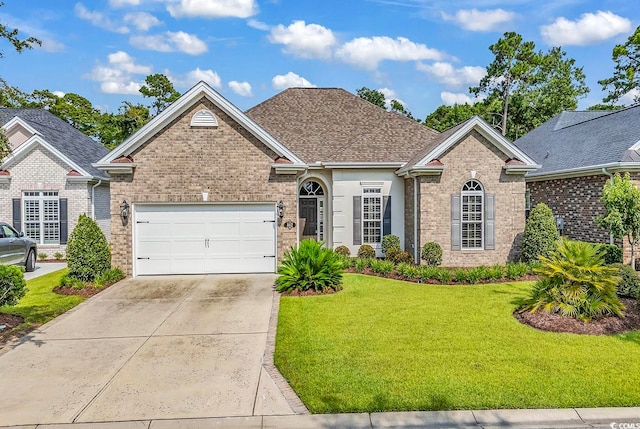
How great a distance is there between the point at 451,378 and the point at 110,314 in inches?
289

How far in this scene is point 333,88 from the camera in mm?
21516

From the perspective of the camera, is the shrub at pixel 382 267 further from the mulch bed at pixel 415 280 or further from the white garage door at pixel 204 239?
the white garage door at pixel 204 239

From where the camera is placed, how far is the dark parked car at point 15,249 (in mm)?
14097

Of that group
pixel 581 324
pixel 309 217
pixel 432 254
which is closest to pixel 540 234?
pixel 432 254

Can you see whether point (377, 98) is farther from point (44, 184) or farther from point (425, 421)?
point (425, 421)

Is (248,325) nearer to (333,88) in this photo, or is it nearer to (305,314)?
(305,314)

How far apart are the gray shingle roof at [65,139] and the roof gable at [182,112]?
6.66 m

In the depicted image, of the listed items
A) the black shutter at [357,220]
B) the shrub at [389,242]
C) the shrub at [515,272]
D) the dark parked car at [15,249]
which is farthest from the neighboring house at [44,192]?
the shrub at [515,272]

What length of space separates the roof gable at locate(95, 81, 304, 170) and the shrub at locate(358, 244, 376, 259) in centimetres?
456

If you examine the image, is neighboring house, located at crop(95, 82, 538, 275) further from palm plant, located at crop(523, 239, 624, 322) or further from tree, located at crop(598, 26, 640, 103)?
tree, located at crop(598, 26, 640, 103)

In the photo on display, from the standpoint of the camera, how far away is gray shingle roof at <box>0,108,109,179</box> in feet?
63.7

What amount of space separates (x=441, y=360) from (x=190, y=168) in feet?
32.3

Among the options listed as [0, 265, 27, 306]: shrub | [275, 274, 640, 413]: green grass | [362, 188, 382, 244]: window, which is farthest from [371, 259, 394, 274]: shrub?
[0, 265, 27, 306]: shrub

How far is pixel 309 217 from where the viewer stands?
1812cm
